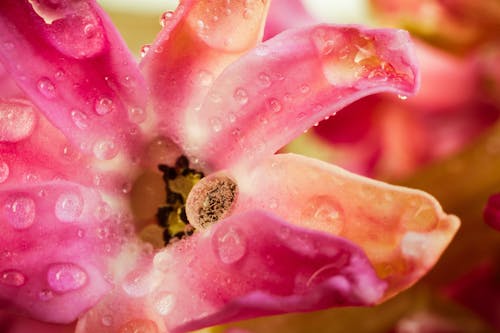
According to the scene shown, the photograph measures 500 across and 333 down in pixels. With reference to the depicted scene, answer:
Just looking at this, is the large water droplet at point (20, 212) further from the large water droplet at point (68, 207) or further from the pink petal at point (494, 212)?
the pink petal at point (494, 212)

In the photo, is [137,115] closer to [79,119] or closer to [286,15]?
[79,119]

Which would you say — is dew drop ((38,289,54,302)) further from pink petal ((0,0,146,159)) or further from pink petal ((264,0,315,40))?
pink petal ((264,0,315,40))

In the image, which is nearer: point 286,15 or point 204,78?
point 204,78

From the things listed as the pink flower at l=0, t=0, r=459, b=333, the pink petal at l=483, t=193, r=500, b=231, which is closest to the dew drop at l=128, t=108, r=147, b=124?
the pink flower at l=0, t=0, r=459, b=333

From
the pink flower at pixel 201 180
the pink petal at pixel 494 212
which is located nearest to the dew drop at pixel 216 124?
the pink flower at pixel 201 180

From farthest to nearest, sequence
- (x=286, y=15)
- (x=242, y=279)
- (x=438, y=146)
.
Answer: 1. (x=438, y=146)
2. (x=286, y=15)
3. (x=242, y=279)

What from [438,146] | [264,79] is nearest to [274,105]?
[264,79]

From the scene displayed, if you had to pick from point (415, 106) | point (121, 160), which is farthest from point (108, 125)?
point (415, 106)
